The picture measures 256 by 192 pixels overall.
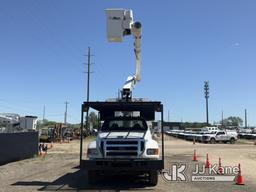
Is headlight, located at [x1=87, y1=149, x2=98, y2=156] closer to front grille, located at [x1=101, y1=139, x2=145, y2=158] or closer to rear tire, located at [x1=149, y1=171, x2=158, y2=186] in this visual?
front grille, located at [x1=101, y1=139, x2=145, y2=158]

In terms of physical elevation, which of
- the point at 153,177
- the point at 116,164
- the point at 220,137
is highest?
the point at 220,137

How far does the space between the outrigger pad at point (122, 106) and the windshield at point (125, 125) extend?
0.43 m

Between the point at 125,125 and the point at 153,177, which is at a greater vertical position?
the point at 125,125

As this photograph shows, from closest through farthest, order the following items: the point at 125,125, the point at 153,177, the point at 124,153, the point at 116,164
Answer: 1. the point at 116,164
2. the point at 124,153
3. the point at 153,177
4. the point at 125,125

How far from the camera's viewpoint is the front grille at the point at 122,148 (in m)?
14.0

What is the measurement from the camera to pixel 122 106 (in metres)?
15.3

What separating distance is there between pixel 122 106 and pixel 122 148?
1777mm

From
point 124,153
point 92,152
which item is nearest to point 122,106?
point 124,153

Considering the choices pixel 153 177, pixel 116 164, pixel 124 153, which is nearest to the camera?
pixel 116 164

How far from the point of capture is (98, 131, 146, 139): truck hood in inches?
564

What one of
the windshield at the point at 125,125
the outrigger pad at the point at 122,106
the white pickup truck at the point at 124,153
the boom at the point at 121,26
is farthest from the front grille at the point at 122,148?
the boom at the point at 121,26

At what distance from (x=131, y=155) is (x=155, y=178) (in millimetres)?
1081

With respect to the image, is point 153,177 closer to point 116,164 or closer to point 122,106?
point 116,164

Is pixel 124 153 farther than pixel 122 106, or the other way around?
pixel 122 106
